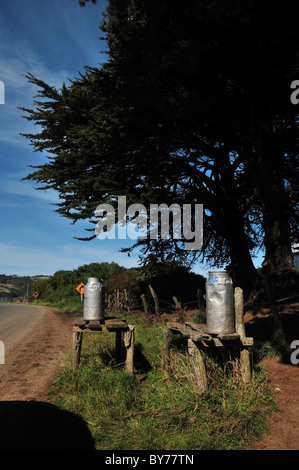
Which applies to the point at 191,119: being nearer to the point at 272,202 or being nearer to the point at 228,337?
the point at 272,202

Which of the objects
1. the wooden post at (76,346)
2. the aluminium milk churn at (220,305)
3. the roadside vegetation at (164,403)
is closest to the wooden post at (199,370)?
the roadside vegetation at (164,403)

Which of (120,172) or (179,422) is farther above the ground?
(120,172)

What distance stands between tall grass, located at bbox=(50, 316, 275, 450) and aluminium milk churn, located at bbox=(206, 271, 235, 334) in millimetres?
749

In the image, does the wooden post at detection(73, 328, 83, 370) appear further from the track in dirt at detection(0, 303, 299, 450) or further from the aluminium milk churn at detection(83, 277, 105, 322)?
the track in dirt at detection(0, 303, 299, 450)

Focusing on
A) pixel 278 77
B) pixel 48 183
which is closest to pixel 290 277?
pixel 278 77

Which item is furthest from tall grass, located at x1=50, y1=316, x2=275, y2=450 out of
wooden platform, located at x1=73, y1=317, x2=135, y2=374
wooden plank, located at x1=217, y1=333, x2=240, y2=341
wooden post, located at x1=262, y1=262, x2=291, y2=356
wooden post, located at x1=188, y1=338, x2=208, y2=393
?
wooden post, located at x1=262, y1=262, x2=291, y2=356

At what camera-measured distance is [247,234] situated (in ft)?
60.3

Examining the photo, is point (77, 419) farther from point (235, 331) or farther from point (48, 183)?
point (48, 183)

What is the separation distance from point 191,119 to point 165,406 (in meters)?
11.0

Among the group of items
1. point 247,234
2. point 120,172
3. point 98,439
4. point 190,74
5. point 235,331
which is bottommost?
point 98,439

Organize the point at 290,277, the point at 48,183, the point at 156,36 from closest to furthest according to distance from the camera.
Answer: the point at 156,36 < the point at 290,277 < the point at 48,183

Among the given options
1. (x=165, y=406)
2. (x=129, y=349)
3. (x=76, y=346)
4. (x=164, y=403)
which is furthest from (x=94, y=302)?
(x=165, y=406)

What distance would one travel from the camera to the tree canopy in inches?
384
